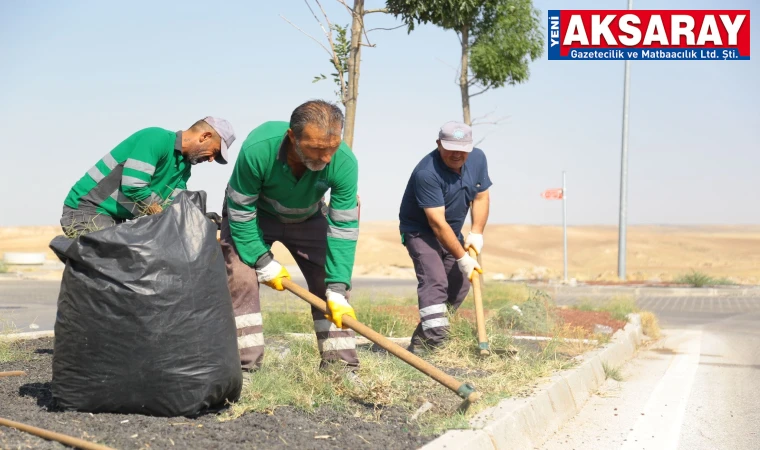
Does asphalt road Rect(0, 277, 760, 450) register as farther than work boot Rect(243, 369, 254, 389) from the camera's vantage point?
Yes

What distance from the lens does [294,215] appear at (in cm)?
477

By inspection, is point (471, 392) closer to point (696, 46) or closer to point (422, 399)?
point (422, 399)

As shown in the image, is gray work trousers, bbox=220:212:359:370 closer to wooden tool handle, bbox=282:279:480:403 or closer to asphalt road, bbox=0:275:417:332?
wooden tool handle, bbox=282:279:480:403

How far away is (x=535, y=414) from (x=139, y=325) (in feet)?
6.76

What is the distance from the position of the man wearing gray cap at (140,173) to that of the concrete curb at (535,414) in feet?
6.82

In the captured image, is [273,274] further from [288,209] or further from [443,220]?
[443,220]

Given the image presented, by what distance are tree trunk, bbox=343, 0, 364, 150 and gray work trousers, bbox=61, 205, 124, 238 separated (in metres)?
3.27

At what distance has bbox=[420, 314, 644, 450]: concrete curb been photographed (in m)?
3.54

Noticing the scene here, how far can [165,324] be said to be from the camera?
12.0ft

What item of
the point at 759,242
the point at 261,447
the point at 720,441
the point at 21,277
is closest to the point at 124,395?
the point at 261,447

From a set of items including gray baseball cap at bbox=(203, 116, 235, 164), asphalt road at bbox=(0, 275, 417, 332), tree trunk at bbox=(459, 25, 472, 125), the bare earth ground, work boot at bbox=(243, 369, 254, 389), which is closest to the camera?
work boot at bbox=(243, 369, 254, 389)

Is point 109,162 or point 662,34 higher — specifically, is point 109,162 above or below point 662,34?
below

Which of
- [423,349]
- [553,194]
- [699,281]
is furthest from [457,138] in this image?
[553,194]

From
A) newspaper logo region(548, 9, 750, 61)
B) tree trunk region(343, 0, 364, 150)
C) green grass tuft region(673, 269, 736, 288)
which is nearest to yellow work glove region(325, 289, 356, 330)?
tree trunk region(343, 0, 364, 150)
